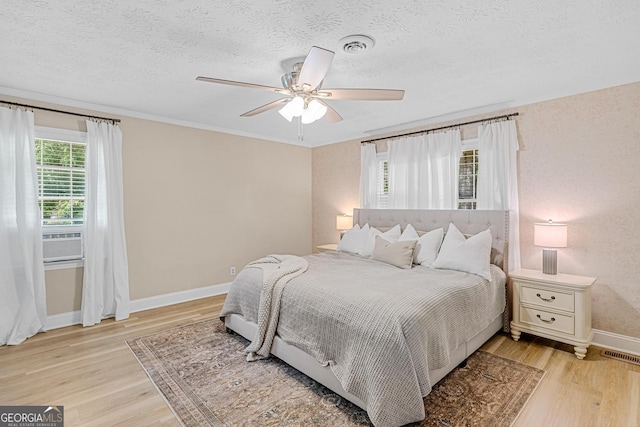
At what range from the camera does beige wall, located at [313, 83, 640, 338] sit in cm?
290

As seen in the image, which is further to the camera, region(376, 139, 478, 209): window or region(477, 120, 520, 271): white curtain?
region(376, 139, 478, 209): window

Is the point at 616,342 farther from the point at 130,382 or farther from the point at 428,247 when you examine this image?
the point at 130,382

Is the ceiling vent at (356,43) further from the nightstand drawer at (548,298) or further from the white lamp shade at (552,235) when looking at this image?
the nightstand drawer at (548,298)

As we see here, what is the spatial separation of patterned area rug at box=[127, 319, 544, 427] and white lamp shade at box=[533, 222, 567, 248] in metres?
1.18

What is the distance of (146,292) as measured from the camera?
418 cm

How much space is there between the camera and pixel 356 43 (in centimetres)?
223

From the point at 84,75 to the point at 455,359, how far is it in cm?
408

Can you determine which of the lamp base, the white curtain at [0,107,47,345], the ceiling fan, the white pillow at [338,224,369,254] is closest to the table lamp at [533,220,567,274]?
the lamp base

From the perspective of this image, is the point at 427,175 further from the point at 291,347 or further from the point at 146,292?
the point at 146,292

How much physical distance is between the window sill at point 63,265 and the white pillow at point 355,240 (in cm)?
323

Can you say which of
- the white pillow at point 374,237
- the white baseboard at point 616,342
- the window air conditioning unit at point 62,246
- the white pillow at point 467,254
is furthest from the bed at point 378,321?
the window air conditioning unit at point 62,246

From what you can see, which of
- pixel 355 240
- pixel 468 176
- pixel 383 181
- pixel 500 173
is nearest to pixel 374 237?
pixel 355 240

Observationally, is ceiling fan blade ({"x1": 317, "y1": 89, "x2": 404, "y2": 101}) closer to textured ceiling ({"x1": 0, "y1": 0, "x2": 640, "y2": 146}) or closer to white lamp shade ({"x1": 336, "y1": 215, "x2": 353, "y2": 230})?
textured ceiling ({"x1": 0, "y1": 0, "x2": 640, "y2": 146})

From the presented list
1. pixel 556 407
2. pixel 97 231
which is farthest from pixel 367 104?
pixel 97 231
